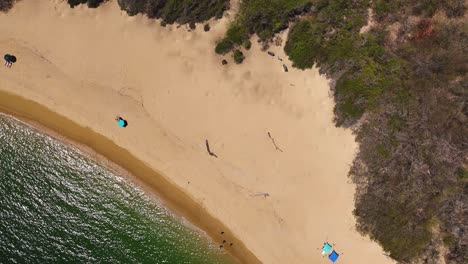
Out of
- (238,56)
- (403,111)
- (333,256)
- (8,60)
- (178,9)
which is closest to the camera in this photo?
(403,111)

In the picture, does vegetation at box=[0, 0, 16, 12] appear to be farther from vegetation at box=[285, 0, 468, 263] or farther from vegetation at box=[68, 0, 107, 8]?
vegetation at box=[285, 0, 468, 263]

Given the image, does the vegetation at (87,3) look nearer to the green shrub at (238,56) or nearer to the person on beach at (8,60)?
the person on beach at (8,60)

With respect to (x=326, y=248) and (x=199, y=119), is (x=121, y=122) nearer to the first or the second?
(x=199, y=119)

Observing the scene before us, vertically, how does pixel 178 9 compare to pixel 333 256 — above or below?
above

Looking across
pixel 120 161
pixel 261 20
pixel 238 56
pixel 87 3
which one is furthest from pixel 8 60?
pixel 261 20

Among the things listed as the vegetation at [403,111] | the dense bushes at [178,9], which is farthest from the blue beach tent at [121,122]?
the vegetation at [403,111]
